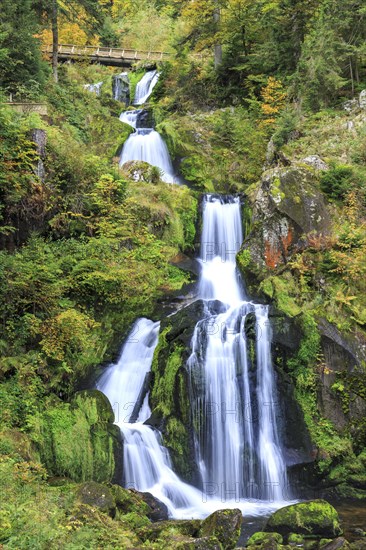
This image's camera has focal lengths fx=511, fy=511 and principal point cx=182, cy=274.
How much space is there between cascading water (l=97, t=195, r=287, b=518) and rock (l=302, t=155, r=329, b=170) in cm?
587

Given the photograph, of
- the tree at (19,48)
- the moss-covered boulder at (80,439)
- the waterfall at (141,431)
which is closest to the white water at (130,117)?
the tree at (19,48)

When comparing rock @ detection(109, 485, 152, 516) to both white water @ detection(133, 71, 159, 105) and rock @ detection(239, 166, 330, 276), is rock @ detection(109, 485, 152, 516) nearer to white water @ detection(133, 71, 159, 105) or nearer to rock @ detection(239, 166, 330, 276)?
rock @ detection(239, 166, 330, 276)

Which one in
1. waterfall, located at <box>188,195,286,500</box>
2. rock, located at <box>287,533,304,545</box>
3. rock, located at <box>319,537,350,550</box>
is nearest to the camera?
rock, located at <box>319,537,350,550</box>

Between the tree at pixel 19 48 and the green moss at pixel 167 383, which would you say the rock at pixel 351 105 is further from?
the green moss at pixel 167 383

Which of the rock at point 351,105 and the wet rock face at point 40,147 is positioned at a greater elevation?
the rock at point 351,105

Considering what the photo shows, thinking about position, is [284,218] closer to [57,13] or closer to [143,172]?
[143,172]

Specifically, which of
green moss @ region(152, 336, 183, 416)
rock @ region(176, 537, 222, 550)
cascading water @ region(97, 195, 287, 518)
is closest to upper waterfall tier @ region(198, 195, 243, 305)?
cascading water @ region(97, 195, 287, 518)

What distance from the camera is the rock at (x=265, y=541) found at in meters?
7.71

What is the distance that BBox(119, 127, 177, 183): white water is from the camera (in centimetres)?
2116

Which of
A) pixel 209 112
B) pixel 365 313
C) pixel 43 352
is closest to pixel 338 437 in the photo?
pixel 365 313

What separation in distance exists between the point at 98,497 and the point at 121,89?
24.9 m

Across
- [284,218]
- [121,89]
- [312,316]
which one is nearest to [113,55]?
[121,89]

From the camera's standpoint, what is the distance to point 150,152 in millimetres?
21484

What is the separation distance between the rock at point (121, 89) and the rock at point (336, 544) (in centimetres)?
2473
